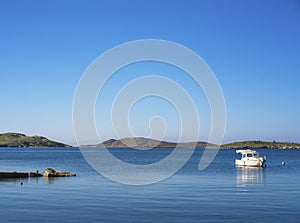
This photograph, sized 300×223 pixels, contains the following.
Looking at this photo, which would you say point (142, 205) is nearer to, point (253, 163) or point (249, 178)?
point (249, 178)

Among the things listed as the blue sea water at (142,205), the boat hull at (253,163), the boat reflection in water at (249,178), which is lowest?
the boat reflection in water at (249,178)

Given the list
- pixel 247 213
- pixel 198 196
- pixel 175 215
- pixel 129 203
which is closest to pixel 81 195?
pixel 129 203

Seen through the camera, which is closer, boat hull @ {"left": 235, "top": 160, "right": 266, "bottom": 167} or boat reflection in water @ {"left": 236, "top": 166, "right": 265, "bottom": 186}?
boat reflection in water @ {"left": 236, "top": 166, "right": 265, "bottom": 186}

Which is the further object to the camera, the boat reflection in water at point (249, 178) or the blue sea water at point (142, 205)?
the boat reflection in water at point (249, 178)

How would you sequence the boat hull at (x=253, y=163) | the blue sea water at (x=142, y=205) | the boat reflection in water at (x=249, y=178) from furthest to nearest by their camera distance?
the boat hull at (x=253, y=163) → the boat reflection in water at (x=249, y=178) → the blue sea water at (x=142, y=205)

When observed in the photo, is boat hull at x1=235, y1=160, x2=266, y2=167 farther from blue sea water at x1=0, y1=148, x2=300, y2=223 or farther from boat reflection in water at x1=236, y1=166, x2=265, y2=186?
blue sea water at x1=0, y1=148, x2=300, y2=223

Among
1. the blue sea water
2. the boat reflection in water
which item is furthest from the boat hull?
the blue sea water

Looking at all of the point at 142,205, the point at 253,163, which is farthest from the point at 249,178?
the point at 142,205

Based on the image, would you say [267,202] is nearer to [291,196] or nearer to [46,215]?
[291,196]

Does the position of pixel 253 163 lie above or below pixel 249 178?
above

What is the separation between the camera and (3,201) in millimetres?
40406

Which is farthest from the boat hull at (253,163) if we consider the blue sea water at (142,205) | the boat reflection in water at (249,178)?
the blue sea water at (142,205)

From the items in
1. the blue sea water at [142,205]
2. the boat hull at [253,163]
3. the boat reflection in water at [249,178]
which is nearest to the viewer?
the blue sea water at [142,205]

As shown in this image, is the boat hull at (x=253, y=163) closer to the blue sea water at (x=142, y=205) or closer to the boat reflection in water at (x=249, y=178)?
the boat reflection in water at (x=249, y=178)
